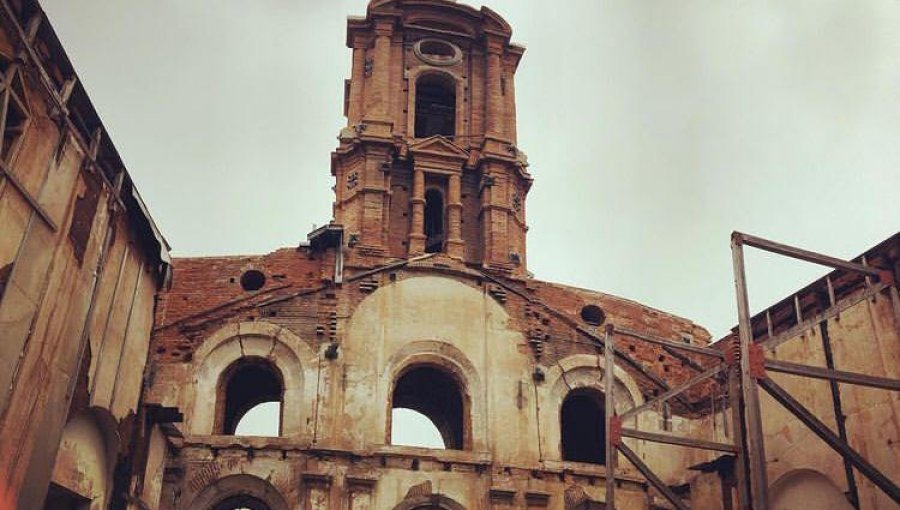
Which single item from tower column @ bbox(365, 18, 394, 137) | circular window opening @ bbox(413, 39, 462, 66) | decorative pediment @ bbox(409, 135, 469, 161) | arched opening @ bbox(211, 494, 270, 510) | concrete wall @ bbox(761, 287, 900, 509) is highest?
circular window opening @ bbox(413, 39, 462, 66)

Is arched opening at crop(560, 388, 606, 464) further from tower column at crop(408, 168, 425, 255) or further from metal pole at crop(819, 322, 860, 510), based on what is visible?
metal pole at crop(819, 322, 860, 510)

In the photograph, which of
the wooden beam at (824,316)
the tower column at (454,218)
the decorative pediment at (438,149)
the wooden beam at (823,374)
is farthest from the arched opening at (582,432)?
the wooden beam at (823,374)

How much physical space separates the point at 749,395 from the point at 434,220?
39.7 ft

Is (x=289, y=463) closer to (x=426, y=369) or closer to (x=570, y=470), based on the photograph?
(x=426, y=369)

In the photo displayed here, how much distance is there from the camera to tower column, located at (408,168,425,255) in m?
19.8

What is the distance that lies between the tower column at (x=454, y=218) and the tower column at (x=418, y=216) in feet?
1.92

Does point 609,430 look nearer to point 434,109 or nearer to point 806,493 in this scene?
point 806,493

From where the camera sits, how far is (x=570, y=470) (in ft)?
56.1

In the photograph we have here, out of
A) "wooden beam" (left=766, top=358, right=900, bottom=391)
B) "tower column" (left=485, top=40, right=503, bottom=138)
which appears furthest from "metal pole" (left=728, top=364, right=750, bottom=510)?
"tower column" (left=485, top=40, right=503, bottom=138)

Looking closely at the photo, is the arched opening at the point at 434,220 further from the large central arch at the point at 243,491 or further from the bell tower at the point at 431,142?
the large central arch at the point at 243,491

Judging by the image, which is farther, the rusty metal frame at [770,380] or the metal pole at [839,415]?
the metal pole at [839,415]

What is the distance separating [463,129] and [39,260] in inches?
540

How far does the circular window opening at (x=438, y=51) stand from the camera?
23.2 metres

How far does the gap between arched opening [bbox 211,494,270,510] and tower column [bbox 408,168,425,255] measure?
607 cm
